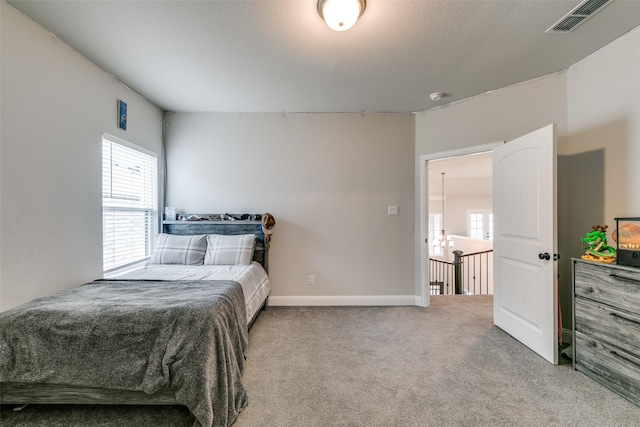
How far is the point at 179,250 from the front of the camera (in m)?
2.98

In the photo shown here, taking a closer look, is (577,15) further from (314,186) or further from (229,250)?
(229,250)

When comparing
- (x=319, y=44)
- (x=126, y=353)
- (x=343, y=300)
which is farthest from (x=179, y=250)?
(x=319, y=44)

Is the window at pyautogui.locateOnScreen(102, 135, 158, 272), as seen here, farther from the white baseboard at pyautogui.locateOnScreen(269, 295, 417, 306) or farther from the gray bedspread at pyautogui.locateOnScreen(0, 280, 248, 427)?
the white baseboard at pyautogui.locateOnScreen(269, 295, 417, 306)

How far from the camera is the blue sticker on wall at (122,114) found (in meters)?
2.61

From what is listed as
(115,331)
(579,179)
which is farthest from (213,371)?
(579,179)

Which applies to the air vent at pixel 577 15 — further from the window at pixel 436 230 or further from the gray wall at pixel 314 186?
the window at pixel 436 230

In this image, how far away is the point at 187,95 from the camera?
2.93 meters

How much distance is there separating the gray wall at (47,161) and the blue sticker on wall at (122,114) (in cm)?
10

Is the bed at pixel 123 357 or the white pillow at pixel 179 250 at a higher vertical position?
the white pillow at pixel 179 250

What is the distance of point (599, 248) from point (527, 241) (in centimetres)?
45

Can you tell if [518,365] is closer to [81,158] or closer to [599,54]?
[599,54]

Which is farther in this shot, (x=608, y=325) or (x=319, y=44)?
(x=319, y=44)

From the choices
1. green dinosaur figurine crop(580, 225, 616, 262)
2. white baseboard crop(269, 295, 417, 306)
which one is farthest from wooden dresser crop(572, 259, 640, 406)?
white baseboard crop(269, 295, 417, 306)

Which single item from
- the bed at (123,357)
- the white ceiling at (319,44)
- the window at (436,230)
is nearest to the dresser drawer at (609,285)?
the white ceiling at (319,44)
